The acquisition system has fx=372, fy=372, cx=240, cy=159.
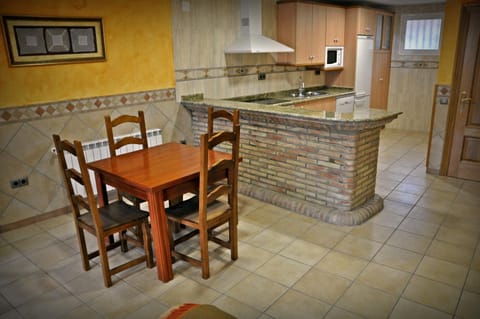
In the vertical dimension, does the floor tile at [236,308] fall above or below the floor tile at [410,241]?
below

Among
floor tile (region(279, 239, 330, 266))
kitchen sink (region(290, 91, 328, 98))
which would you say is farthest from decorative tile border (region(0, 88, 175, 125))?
floor tile (region(279, 239, 330, 266))

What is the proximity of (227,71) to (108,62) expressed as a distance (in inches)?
66.5

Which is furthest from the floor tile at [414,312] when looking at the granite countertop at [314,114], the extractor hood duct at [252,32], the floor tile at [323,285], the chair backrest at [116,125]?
the extractor hood duct at [252,32]

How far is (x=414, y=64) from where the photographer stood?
6.67 m

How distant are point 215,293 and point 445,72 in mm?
3654

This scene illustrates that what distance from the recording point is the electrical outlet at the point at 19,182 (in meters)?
3.35

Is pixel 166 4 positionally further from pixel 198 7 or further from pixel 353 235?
pixel 353 235

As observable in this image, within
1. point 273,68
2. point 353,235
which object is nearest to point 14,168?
point 353,235

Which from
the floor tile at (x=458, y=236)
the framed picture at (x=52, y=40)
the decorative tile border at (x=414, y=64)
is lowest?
the floor tile at (x=458, y=236)

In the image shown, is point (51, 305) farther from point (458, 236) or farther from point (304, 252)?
point (458, 236)

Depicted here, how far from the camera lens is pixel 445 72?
4.29 meters

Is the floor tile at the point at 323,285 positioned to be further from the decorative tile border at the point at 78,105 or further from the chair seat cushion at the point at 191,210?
the decorative tile border at the point at 78,105

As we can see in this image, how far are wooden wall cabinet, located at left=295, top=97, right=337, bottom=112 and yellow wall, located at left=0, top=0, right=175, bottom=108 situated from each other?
76.8 inches

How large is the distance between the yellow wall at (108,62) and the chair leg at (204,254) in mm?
2035
